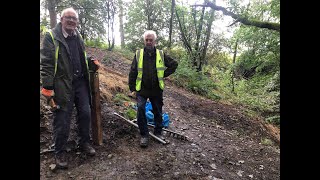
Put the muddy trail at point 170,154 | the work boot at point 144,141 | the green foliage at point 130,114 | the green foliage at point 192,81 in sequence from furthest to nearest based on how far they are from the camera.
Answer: the green foliage at point 192,81 → the green foliage at point 130,114 → the work boot at point 144,141 → the muddy trail at point 170,154

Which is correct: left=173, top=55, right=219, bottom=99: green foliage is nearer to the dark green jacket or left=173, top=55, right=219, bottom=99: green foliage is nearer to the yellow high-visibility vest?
the yellow high-visibility vest

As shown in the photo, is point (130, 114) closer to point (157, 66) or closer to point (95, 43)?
point (157, 66)

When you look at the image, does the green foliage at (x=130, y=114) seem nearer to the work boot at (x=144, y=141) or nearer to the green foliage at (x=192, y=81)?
the work boot at (x=144, y=141)

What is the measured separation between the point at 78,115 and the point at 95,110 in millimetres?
493

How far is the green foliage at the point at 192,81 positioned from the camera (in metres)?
14.3

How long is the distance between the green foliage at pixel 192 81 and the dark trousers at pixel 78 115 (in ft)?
32.3

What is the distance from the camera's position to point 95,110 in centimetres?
532

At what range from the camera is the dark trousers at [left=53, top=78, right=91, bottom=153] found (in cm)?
439

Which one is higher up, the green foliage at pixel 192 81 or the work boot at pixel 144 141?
the green foliage at pixel 192 81

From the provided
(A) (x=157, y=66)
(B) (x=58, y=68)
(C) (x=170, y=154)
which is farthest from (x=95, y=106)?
(C) (x=170, y=154)

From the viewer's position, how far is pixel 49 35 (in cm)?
428

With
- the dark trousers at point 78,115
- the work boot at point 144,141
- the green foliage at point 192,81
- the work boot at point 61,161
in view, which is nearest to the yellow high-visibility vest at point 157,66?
the work boot at point 144,141

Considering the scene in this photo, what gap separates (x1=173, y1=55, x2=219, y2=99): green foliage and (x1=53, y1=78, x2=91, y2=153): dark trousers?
9.85 meters
